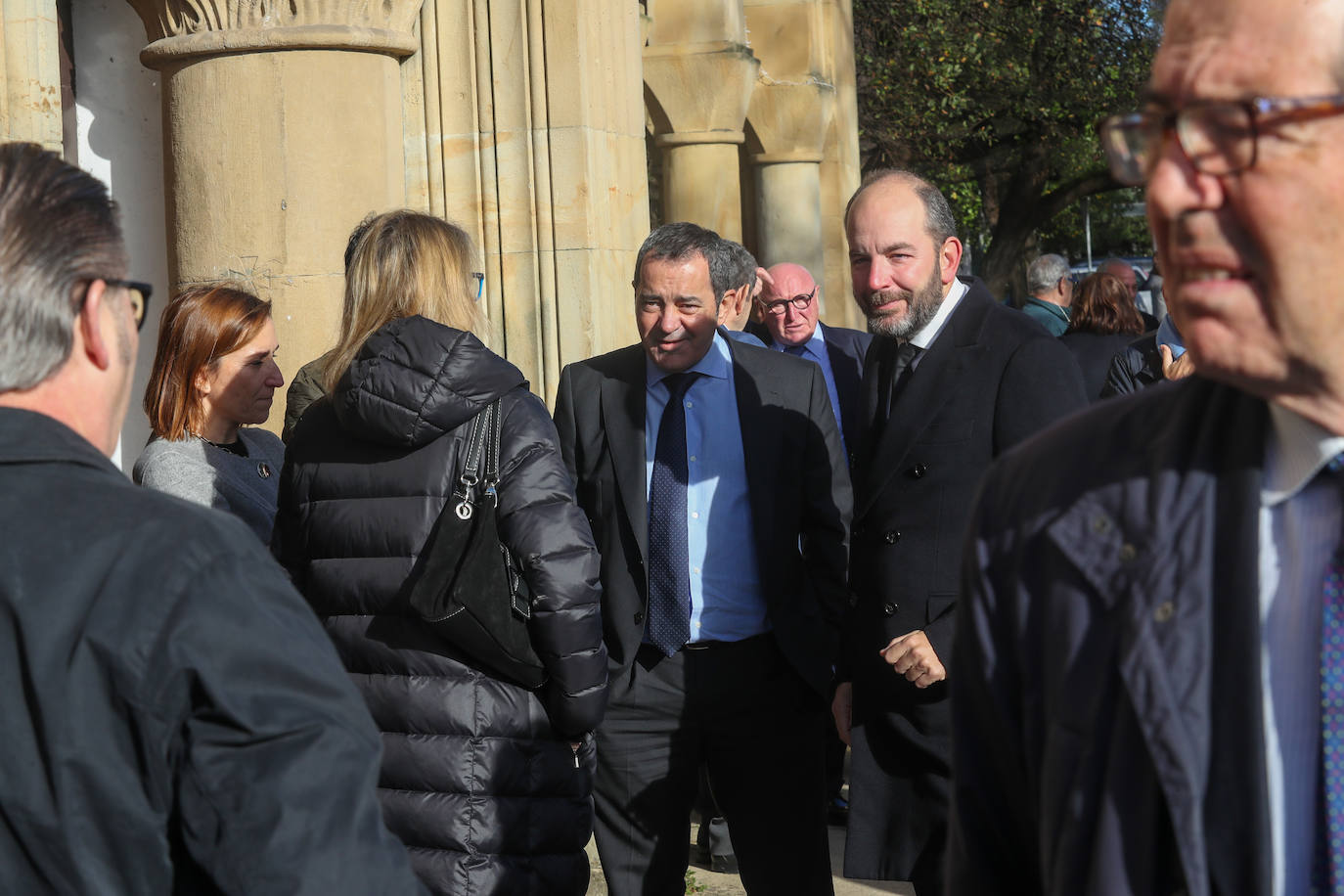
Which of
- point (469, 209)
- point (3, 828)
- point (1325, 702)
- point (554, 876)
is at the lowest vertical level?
point (554, 876)

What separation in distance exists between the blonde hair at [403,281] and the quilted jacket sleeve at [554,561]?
285 mm

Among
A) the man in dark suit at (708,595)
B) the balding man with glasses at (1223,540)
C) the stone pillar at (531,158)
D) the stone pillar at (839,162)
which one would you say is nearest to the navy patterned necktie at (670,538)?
the man in dark suit at (708,595)

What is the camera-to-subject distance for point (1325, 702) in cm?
130

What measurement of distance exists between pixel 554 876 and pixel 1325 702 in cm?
219

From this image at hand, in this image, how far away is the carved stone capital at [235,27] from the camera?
188 inches

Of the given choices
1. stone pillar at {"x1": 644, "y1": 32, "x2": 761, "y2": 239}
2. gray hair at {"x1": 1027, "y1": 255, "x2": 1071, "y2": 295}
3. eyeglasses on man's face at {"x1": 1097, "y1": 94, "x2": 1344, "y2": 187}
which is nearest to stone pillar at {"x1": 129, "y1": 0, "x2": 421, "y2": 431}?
eyeglasses on man's face at {"x1": 1097, "y1": 94, "x2": 1344, "y2": 187}

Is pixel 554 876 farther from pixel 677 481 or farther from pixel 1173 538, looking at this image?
pixel 1173 538

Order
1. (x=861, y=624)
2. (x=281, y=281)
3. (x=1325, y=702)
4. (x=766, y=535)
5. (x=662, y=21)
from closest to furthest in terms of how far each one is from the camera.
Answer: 1. (x=1325, y=702)
2. (x=861, y=624)
3. (x=766, y=535)
4. (x=281, y=281)
5. (x=662, y=21)

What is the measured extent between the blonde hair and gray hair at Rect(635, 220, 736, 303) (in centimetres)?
81

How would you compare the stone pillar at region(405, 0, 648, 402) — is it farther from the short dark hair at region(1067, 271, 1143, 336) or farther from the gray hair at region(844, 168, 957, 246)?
the short dark hair at region(1067, 271, 1143, 336)

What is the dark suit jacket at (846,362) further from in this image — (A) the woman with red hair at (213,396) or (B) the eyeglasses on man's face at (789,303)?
(A) the woman with red hair at (213,396)

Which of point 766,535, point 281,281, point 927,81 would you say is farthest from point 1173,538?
point 927,81

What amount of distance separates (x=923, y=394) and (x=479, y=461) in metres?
1.03

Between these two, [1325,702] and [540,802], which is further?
[540,802]
